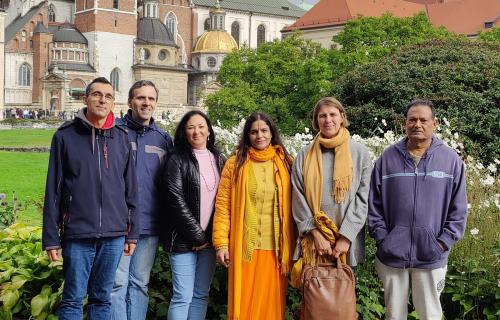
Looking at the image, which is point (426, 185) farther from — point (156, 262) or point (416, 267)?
point (156, 262)

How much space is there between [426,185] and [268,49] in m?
28.9

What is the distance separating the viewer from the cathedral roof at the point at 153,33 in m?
67.9

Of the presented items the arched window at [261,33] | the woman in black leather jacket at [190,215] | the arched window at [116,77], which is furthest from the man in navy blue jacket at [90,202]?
the arched window at [261,33]

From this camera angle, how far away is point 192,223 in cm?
461

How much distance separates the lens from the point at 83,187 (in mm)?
4312

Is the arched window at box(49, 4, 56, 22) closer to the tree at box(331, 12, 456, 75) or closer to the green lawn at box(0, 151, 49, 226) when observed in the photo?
→ the tree at box(331, 12, 456, 75)

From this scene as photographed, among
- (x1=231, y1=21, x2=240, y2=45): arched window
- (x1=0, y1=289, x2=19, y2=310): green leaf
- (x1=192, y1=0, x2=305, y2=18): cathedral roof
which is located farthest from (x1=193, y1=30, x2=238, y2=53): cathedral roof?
(x1=0, y1=289, x2=19, y2=310): green leaf

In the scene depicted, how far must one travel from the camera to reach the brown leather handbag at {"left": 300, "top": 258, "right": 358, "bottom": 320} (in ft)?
14.0

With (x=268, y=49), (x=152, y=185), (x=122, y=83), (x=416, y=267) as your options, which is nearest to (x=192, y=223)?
(x=152, y=185)

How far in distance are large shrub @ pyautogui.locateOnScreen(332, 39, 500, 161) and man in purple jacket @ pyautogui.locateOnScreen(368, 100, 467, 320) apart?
20.6 feet

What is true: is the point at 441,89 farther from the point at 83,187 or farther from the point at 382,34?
the point at 382,34

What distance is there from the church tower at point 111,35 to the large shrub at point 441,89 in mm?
52983

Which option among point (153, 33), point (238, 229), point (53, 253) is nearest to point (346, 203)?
point (238, 229)

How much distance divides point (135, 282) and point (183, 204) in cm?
66
